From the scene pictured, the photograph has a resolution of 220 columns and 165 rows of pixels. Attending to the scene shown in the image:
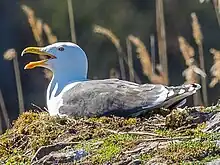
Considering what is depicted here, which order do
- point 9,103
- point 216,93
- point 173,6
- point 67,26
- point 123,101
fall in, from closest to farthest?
point 123,101 < point 216,93 < point 9,103 < point 67,26 < point 173,6

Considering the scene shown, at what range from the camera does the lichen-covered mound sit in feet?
13.0

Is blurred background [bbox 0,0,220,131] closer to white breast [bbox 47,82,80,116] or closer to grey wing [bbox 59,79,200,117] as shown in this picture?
white breast [bbox 47,82,80,116]

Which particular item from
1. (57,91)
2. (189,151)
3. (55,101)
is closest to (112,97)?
(55,101)

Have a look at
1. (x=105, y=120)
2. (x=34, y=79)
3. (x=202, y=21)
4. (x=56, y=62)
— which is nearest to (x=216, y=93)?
(x=202, y=21)

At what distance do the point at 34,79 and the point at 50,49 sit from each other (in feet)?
28.8

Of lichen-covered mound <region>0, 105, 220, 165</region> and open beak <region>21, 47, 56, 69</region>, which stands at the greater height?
open beak <region>21, 47, 56, 69</region>

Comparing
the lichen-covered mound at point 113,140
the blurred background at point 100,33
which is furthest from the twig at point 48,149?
the blurred background at point 100,33

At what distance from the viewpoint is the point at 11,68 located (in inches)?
552

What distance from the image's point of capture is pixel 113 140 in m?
4.25

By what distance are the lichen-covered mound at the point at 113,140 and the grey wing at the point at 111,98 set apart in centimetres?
13

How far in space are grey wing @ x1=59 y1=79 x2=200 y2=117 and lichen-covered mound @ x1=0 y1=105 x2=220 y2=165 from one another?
0.12 metres

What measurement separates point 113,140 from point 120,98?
2.26 ft

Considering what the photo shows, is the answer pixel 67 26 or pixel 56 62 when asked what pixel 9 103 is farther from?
pixel 56 62

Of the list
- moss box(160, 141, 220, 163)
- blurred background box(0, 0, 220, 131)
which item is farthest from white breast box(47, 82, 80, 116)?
blurred background box(0, 0, 220, 131)
